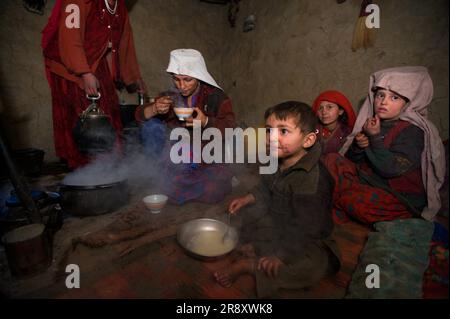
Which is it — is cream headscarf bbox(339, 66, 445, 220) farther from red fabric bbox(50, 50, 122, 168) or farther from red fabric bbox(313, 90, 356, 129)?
red fabric bbox(50, 50, 122, 168)

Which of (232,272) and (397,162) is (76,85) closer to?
(232,272)

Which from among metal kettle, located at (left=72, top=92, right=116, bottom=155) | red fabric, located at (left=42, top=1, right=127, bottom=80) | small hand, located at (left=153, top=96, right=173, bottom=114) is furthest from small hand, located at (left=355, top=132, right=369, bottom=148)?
red fabric, located at (left=42, top=1, right=127, bottom=80)

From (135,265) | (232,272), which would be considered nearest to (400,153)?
(232,272)

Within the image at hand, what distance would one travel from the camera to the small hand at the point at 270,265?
154 centimetres

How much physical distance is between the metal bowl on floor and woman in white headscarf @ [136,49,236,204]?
0.77m

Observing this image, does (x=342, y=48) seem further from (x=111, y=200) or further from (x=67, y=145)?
(x=67, y=145)

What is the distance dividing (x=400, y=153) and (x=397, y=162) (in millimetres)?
106

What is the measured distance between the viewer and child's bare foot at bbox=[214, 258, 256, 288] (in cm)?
157

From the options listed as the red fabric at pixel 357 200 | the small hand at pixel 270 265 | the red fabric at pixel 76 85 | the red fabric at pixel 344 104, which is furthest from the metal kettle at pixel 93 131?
the red fabric at pixel 344 104

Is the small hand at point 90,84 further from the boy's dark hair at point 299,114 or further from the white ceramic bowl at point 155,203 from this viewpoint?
the boy's dark hair at point 299,114

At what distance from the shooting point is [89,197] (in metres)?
2.14

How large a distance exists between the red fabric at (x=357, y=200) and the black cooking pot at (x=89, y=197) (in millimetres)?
2265
